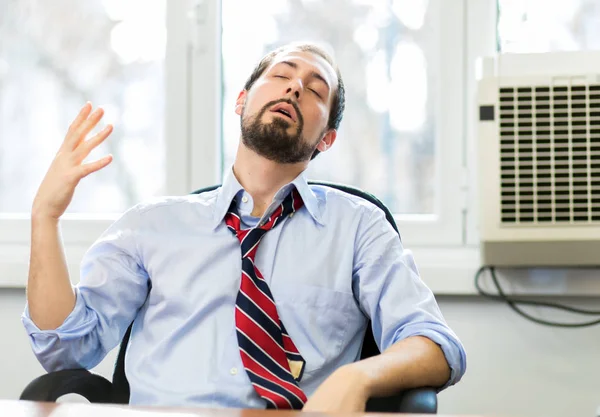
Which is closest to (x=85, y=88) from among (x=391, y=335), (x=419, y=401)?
(x=391, y=335)

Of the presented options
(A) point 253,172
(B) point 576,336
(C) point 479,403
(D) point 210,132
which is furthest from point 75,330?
(B) point 576,336

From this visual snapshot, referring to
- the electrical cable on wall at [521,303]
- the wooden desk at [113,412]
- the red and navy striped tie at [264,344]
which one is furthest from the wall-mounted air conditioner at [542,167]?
the wooden desk at [113,412]

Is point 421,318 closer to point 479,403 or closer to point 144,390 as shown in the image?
point 144,390

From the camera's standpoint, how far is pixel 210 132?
7.55 feet

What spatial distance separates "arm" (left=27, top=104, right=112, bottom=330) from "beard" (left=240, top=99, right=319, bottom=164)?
1.10ft

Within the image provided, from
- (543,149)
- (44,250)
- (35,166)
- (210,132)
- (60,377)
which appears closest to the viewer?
(60,377)

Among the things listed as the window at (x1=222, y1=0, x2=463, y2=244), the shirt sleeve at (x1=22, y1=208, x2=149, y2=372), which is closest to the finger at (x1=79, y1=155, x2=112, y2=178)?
the shirt sleeve at (x1=22, y1=208, x2=149, y2=372)

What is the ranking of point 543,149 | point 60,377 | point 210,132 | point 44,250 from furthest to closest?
point 210,132
point 543,149
point 44,250
point 60,377

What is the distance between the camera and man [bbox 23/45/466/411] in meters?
1.44

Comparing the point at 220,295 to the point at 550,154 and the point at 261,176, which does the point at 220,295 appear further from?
the point at 550,154

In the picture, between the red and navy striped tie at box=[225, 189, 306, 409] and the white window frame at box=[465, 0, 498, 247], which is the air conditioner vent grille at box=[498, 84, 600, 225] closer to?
the white window frame at box=[465, 0, 498, 247]

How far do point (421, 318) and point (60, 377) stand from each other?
0.64 m

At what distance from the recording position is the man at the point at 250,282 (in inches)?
56.8

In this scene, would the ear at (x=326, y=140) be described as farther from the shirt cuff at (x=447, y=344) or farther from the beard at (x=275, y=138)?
the shirt cuff at (x=447, y=344)
